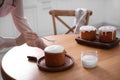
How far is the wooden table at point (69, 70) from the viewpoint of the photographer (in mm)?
1330

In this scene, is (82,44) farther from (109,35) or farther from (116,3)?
(116,3)

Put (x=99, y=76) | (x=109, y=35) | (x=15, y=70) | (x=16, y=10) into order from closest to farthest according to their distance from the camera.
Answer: (x=99, y=76)
(x=15, y=70)
(x=16, y=10)
(x=109, y=35)

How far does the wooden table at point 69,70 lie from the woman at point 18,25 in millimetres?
112

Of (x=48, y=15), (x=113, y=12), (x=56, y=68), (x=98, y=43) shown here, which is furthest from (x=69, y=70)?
(x=113, y=12)

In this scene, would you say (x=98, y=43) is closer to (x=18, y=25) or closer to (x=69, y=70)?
(x=69, y=70)

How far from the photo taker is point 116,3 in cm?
465

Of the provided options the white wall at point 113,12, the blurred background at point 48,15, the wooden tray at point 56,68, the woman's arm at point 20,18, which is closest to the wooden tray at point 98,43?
the wooden tray at point 56,68

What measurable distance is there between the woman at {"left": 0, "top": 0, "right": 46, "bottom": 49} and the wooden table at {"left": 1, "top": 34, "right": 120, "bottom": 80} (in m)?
0.11

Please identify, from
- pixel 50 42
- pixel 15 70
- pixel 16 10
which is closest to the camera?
pixel 15 70

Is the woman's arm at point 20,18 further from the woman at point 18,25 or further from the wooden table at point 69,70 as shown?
→ the wooden table at point 69,70

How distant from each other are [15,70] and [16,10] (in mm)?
420

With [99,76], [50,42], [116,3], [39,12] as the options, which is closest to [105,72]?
[99,76]

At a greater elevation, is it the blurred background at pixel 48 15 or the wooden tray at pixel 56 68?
the wooden tray at pixel 56 68

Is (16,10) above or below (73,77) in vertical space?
above
